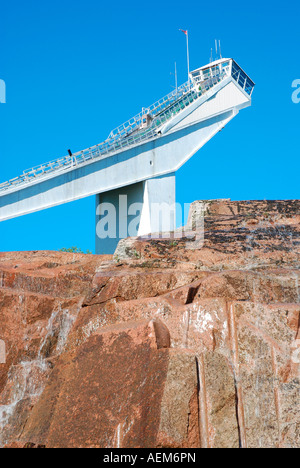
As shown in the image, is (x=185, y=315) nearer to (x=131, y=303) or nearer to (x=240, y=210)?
(x=131, y=303)

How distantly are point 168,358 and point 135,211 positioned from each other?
72.1 ft

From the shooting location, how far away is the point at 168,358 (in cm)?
592

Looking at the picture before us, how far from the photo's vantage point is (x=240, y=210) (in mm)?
11477

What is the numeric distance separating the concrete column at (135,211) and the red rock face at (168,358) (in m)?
17.5

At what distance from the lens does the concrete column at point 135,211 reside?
26.9 meters

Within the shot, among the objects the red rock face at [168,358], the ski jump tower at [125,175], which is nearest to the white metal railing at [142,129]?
the ski jump tower at [125,175]

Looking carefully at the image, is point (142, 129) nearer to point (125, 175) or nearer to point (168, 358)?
point (125, 175)

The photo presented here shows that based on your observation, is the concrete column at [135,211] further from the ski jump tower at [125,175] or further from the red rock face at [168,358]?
the red rock face at [168,358]

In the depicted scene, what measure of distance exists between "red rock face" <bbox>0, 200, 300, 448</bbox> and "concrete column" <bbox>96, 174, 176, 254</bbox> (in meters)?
17.5

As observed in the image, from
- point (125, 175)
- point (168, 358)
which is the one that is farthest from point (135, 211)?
point (168, 358)

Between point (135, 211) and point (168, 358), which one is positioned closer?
point (168, 358)

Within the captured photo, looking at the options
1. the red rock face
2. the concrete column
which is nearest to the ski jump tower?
the concrete column

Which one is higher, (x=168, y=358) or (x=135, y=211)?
(x=135, y=211)
